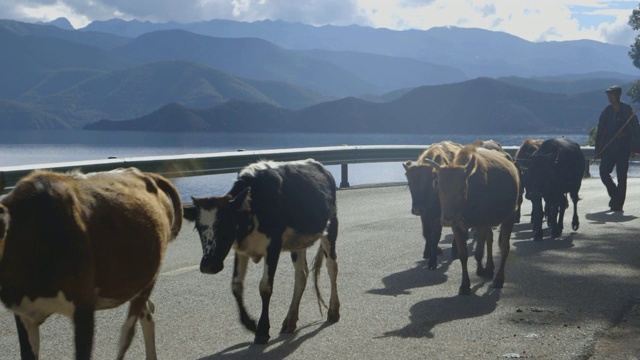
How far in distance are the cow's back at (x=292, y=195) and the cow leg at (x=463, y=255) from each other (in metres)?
1.75

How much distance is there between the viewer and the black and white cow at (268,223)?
23.7 ft

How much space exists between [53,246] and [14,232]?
0.22m

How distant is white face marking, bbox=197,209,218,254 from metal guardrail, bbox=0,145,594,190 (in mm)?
6482

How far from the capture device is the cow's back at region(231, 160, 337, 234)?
308 inches

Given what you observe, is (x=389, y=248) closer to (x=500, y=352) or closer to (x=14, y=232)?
(x=500, y=352)

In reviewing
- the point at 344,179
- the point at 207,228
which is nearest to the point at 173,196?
the point at 207,228

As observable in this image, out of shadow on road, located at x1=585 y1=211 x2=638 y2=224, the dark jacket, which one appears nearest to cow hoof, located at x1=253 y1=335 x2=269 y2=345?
shadow on road, located at x1=585 y1=211 x2=638 y2=224

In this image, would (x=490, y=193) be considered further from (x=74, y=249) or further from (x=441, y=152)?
(x=74, y=249)

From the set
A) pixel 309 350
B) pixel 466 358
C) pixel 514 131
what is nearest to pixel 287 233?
pixel 309 350

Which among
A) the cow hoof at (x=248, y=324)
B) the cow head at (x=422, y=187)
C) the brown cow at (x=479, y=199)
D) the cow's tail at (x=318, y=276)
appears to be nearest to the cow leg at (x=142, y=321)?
the cow hoof at (x=248, y=324)

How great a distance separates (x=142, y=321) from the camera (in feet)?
21.4

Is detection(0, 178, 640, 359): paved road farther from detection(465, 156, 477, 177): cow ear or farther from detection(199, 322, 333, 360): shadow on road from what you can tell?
detection(465, 156, 477, 177): cow ear

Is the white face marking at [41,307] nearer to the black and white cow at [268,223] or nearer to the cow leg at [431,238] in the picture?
the black and white cow at [268,223]

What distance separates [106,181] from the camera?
619cm
